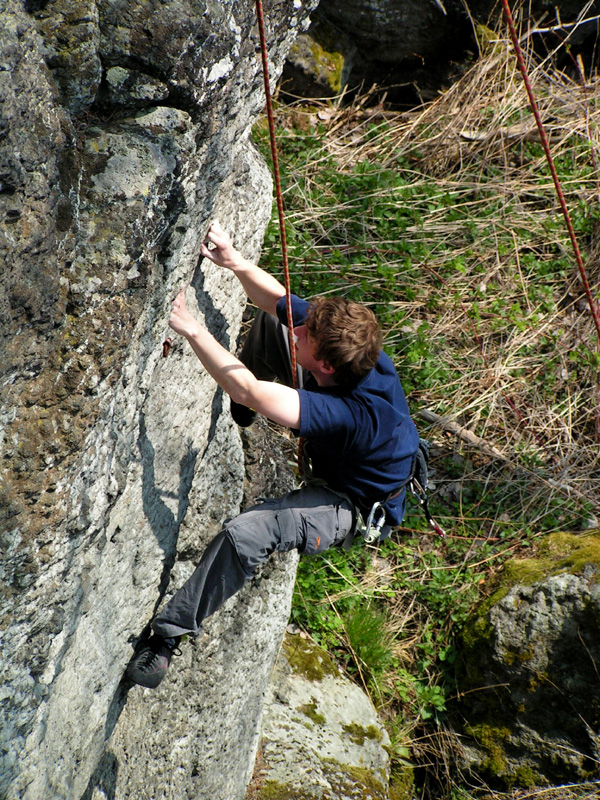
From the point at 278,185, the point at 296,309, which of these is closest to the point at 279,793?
the point at 296,309

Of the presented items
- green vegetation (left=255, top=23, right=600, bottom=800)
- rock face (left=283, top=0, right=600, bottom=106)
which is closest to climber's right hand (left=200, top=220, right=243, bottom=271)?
green vegetation (left=255, top=23, right=600, bottom=800)

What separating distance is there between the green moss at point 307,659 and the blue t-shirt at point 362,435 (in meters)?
1.23

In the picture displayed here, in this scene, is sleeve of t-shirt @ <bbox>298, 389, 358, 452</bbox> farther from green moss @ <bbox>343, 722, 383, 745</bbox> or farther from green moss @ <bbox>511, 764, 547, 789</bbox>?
green moss @ <bbox>511, 764, 547, 789</bbox>

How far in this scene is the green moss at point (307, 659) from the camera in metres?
3.76

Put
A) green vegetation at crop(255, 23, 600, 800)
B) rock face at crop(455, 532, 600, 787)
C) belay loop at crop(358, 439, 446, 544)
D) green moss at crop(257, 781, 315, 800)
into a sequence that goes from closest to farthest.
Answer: belay loop at crop(358, 439, 446, 544) → green moss at crop(257, 781, 315, 800) → rock face at crop(455, 532, 600, 787) → green vegetation at crop(255, 23, 600, 800)

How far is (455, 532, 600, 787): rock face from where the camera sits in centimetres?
350

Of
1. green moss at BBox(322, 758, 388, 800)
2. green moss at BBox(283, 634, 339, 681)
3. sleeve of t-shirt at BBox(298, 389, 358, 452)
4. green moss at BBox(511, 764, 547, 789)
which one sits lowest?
green moss at BBox(511, 764, 547, 789)

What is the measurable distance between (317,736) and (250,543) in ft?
4.92

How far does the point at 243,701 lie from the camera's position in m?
3.16

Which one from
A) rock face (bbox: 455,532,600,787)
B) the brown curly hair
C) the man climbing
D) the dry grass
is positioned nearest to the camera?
the man climbing

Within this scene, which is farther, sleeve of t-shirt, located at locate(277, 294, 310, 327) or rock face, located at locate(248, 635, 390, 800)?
rock face, located at locate(248, 635, 390, 800)

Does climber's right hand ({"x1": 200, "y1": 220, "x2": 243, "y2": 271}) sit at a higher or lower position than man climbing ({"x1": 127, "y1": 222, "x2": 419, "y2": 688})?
higher

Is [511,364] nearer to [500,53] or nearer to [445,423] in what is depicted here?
[445,423]

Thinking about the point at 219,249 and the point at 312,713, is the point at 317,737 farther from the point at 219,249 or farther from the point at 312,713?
the point at 219,249
